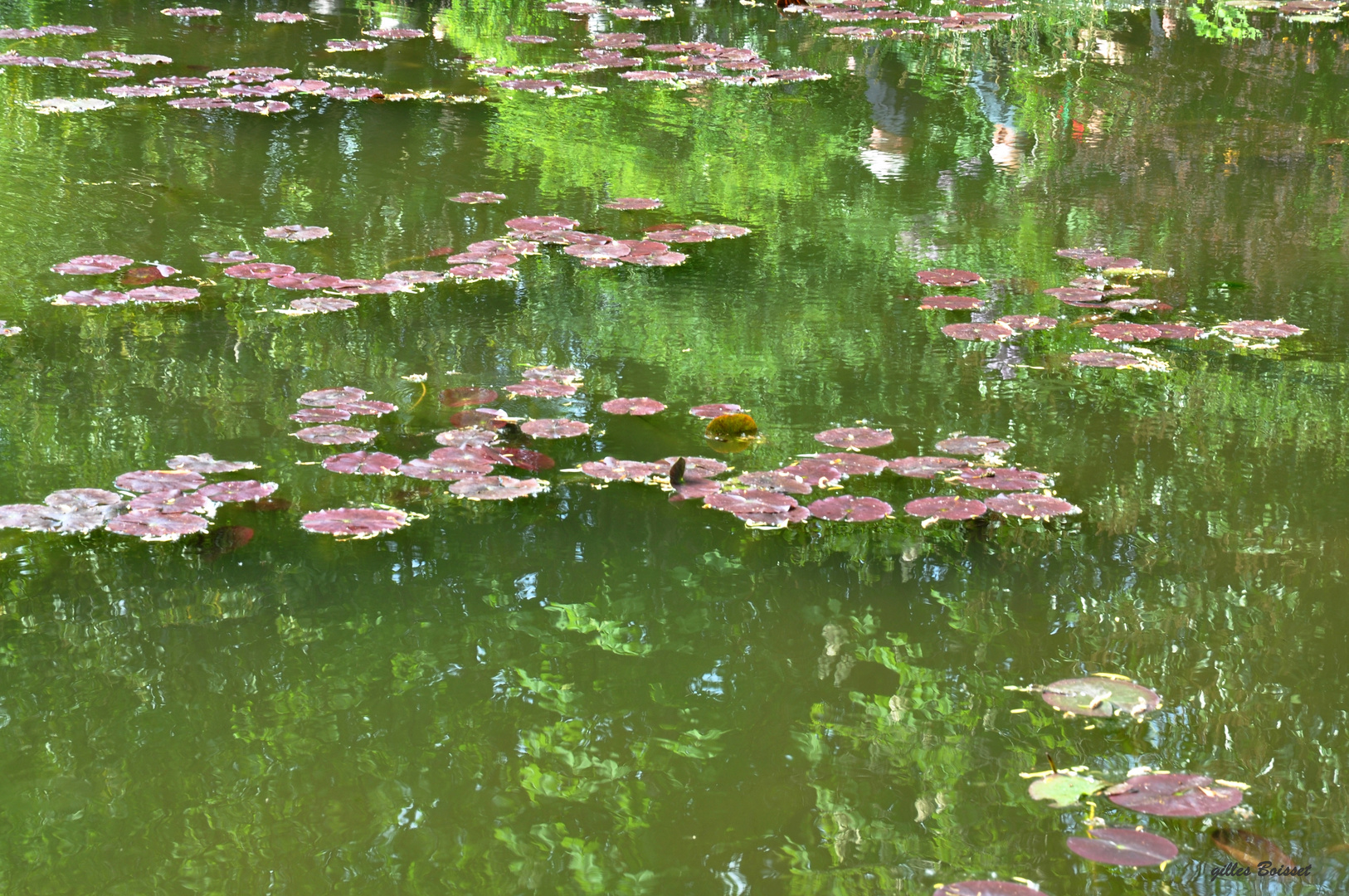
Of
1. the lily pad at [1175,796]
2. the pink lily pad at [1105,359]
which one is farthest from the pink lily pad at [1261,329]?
the lily pad at [1175,796]

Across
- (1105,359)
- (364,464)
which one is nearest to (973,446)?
(1105,359)

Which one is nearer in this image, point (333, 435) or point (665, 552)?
point (665, 552)

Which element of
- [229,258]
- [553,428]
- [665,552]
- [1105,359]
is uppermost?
[229,258]

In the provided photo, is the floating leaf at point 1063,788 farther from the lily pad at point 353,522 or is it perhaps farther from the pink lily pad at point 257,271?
the pink lily pad at point 257,271

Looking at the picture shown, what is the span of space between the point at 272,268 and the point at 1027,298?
2.11m

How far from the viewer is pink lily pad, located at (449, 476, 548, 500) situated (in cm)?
224

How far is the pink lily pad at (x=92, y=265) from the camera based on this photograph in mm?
3348

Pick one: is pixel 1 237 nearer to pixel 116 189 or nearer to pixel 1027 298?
pixel 116 189

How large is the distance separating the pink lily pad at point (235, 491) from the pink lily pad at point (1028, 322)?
75.1 inches

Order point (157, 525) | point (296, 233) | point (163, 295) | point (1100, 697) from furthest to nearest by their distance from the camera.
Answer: point (296, 233), point (163, 295), point (157, 525), point (1100, 697)

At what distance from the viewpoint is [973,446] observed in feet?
8.13

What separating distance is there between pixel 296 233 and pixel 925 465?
2.25 meters

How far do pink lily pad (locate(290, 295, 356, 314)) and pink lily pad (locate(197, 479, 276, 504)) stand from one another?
1.03m

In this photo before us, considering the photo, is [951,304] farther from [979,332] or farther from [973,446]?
[973,446]
